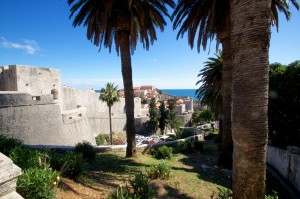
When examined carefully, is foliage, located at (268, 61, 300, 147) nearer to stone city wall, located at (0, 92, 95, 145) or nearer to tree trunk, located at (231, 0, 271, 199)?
tree trunk, located at (231, 0, 271, 199)

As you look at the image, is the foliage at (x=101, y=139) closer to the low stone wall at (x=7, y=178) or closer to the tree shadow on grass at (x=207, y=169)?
the tree shadow on grass at (x=207, y=169)

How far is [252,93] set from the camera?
3586 mm

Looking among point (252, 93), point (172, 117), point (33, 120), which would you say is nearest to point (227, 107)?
point (252, 93)

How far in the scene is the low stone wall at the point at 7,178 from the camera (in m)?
2.73

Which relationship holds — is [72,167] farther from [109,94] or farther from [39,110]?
[109,94]

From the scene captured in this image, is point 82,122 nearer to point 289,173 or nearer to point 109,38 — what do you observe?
point 109,38

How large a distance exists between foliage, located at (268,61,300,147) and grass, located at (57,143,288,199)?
7680 millimetres

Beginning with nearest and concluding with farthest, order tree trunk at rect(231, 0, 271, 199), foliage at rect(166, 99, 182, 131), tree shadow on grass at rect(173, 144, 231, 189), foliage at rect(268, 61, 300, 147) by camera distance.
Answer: tree trunk at rect(231, 0, 271, 199), tree shadow on grass at rect(173, 144, 231, 189), foliage at rect(268, 61, 300, 147), foliage at rect(166, 99, 182, 131)

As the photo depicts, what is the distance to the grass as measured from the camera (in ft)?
18.4

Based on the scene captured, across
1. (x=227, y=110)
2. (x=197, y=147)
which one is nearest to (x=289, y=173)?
(x=227, y=110)

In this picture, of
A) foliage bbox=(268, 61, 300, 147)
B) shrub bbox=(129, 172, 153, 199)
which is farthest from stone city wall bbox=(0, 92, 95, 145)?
foliage bbox=(268, 61, 300, 147)

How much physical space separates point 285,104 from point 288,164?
6.64 metres

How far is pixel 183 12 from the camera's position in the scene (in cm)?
1041

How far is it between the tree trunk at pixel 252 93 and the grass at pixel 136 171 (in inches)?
82.7
